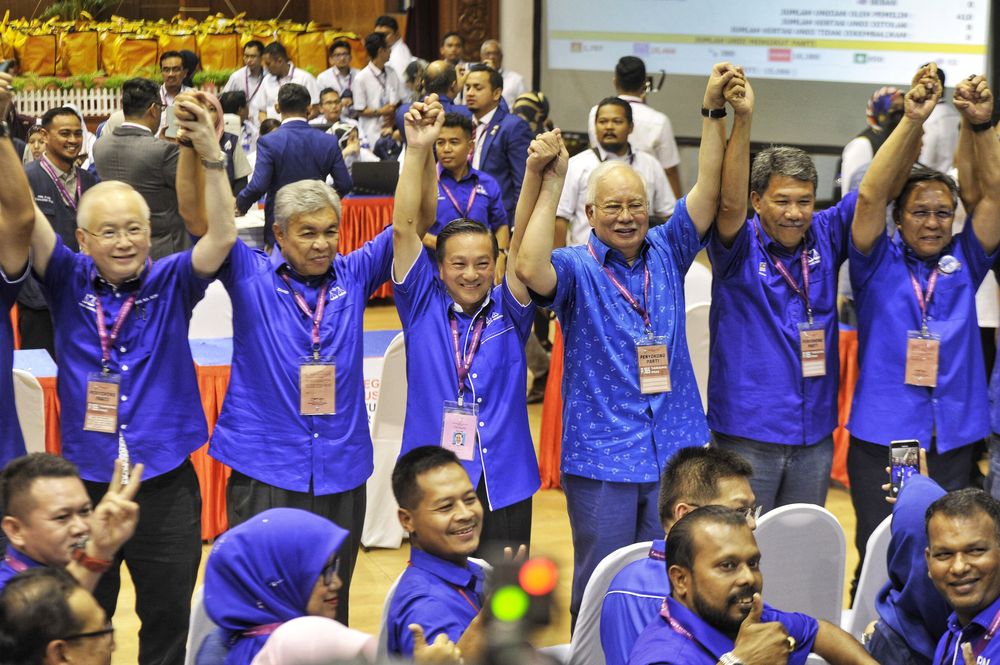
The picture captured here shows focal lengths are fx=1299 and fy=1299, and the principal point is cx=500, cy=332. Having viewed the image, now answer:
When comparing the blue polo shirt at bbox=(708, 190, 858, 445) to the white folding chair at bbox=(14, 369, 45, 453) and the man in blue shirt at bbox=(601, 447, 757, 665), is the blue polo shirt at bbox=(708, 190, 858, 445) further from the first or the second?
the white folding chair at bbox=(14, 369, 45, 453)

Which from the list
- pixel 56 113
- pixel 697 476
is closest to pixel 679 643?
pixel 697 476

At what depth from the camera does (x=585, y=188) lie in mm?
6387

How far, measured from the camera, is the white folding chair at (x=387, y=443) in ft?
16.6

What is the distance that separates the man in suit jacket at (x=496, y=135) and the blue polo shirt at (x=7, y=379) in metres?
4.24

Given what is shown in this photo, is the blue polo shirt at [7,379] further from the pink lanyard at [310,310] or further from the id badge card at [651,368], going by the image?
the id badge card at [651,368]

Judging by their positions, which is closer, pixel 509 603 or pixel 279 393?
pixel 509 603

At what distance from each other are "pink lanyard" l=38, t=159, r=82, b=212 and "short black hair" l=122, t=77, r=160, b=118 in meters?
0.52

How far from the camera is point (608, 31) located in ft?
40.1

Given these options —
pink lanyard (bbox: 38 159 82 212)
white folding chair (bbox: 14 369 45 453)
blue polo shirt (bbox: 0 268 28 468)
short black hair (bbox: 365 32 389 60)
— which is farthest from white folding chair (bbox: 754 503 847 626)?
short black hair (bbox: 365 32 389 60)

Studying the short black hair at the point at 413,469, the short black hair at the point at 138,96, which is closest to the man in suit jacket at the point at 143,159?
the short black hair at the point at 138,96

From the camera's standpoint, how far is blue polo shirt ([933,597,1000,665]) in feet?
8.68

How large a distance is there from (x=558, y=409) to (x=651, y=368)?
2.26 metres

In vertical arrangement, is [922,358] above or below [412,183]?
below

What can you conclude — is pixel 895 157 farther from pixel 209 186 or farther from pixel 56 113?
pixel 56 113
